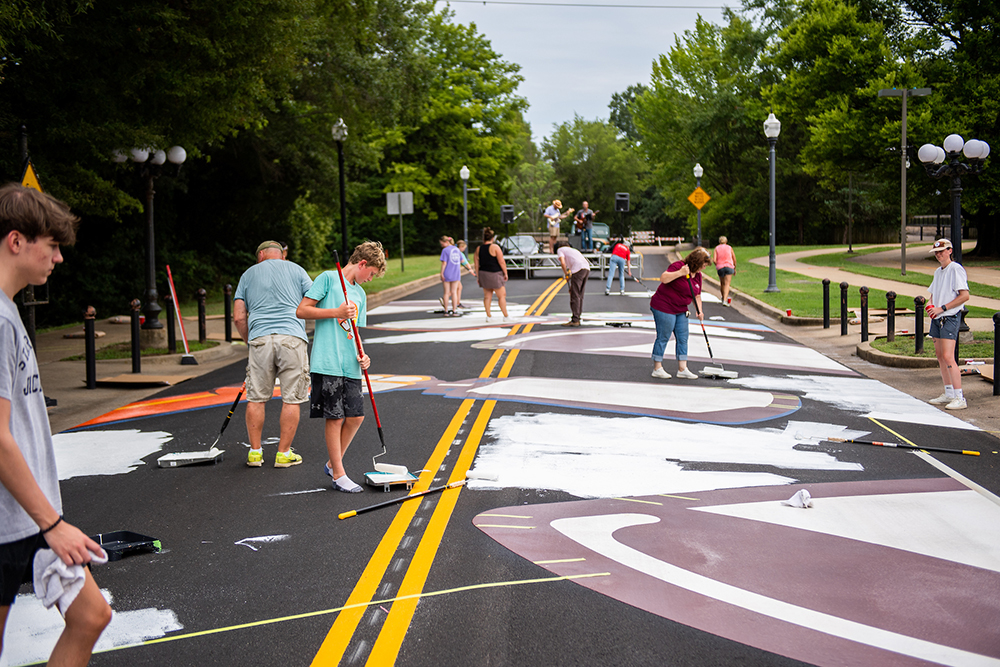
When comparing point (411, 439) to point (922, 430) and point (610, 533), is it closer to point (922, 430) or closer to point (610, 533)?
point (610, 533)

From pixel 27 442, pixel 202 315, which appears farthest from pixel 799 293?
pixel 27 442

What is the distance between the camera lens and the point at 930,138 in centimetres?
3372

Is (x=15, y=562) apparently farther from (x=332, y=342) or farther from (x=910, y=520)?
(x=910, y=520)

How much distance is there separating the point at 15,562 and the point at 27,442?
39cm

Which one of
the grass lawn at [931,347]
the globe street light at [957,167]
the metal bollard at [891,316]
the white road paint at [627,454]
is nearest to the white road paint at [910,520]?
the white road paint at [627,454]

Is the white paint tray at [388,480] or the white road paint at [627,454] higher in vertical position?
the white paint tray at [388,480]

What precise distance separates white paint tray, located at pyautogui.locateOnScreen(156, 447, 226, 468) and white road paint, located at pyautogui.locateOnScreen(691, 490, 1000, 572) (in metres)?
4.21

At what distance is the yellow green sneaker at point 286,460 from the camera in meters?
7.69

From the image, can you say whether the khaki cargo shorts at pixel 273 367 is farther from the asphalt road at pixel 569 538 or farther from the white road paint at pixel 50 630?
the white road paint at pixel 50 630

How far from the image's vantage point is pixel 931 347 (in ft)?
45.6

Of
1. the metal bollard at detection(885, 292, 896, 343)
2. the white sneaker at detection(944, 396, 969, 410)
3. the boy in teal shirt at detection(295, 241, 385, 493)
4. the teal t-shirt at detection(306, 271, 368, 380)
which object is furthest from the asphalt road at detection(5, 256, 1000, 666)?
the metal bollard at detection(885, 292, 896, 343)

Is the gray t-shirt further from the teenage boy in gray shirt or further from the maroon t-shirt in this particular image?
the maroon t-shirt

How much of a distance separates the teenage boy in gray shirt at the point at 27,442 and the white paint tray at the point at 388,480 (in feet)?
12.4

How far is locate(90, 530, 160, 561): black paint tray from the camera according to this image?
5.46 metres
